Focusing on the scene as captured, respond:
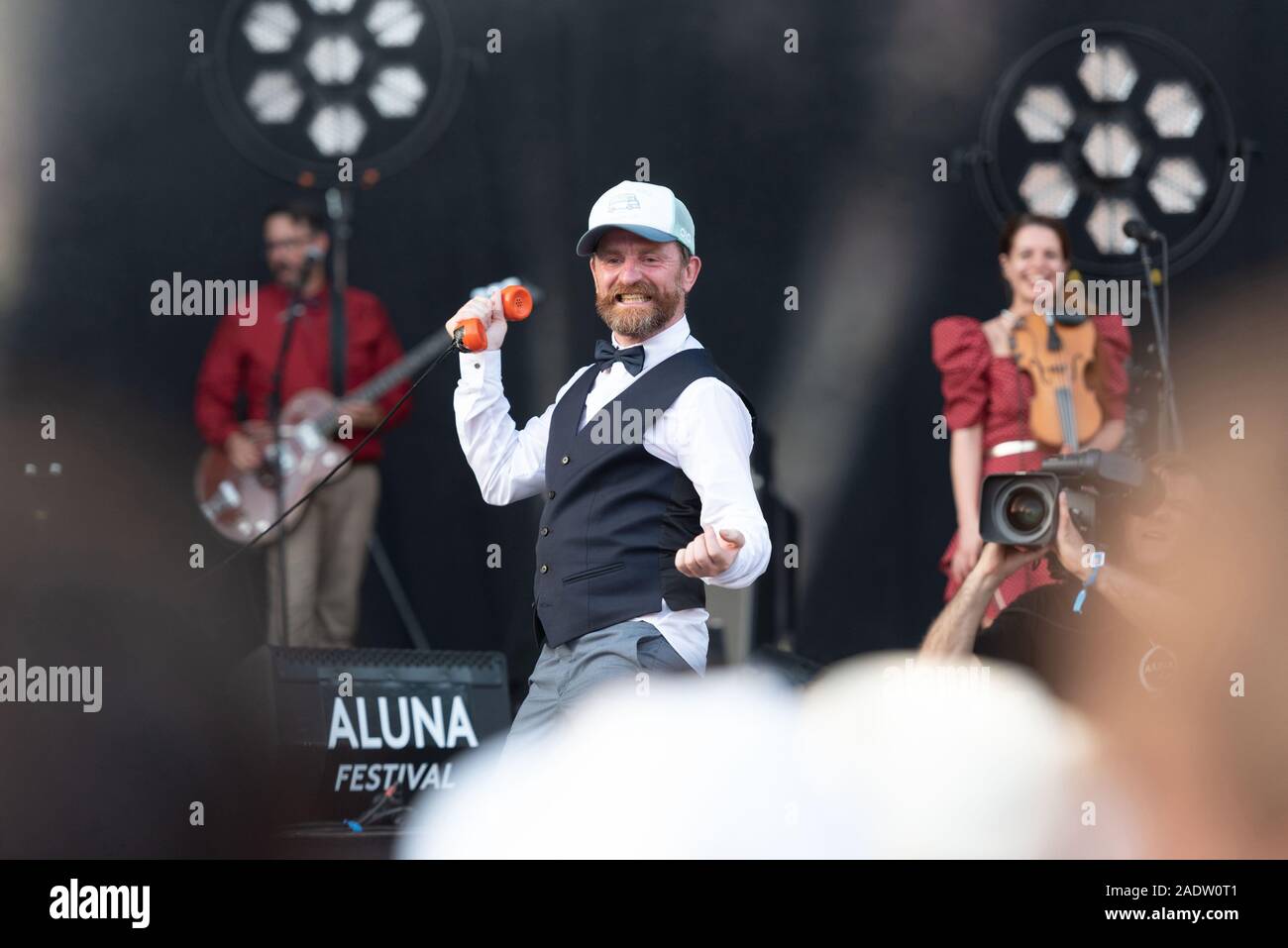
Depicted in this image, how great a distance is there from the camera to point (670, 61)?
20.0 feet

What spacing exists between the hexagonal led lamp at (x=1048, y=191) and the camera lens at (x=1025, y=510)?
142 cm

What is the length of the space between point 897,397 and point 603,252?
2324mm

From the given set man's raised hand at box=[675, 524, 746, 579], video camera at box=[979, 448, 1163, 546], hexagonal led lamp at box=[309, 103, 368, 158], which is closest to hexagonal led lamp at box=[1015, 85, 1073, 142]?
video camera at box=[979, 448, 1163, 546]

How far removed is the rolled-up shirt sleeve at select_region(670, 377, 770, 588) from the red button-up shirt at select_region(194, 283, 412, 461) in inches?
91.9

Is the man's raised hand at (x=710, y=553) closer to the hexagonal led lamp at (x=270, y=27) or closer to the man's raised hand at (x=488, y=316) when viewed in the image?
the man's raised hand at (x=488, y=316)

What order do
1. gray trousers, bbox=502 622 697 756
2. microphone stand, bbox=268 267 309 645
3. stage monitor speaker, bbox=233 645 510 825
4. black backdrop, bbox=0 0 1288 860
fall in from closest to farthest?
gray trousers, bbox=502 622 697 756
stage monitor speaker, bbox=233 645 510 825
black backdrop, bbox=0 0 1288 860
microphone stand, bbox=268 267 309 645

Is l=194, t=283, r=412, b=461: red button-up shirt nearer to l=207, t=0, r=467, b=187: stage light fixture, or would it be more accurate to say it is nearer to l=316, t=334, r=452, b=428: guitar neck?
l=316, t=334, r=452, b=428: guitar neck

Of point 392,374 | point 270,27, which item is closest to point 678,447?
point 392,374

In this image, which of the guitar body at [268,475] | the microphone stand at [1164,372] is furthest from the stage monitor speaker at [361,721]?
the microphone stand at [1164,372]

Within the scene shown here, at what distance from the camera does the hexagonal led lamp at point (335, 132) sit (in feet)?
20.0

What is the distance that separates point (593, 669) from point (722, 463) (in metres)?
0.51

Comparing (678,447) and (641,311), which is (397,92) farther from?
(678,447)

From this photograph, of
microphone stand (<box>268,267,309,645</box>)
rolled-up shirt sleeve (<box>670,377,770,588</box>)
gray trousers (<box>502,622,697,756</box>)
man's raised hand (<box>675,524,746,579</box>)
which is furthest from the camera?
microphone stand (<box>268,267,309,645</box>)

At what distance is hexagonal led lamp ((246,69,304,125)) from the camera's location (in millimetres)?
6055
